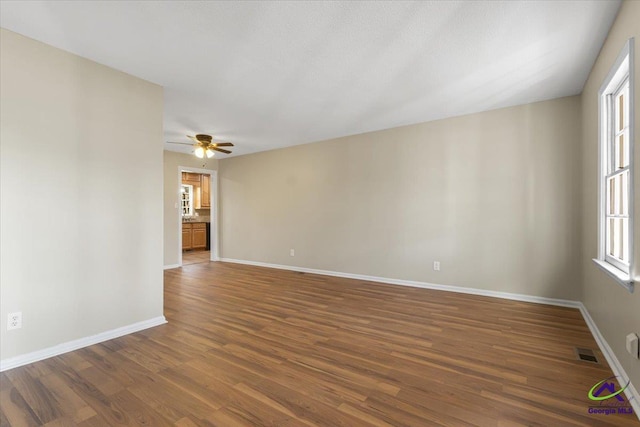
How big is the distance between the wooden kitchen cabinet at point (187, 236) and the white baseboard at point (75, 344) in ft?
19.7

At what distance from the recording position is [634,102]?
1748mm

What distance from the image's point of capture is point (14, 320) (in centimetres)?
219

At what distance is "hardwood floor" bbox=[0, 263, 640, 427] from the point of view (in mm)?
1664

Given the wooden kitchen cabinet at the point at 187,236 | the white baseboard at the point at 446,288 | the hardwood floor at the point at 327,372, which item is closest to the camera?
the hardwood floor at the point at 327,372

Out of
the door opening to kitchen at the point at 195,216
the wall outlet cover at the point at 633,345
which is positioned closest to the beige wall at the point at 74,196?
the wall outlet cover at the point at 633,345

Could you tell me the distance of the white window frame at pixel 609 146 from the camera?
1796mm

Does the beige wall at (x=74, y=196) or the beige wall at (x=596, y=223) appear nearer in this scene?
the beige wall at (x=596, y=223)

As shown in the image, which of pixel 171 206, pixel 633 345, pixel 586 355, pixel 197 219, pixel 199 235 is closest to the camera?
pixel 633 345

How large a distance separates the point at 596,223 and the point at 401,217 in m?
2.31

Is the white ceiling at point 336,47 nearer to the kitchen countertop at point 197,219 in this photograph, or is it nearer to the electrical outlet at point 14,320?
the electrical outlet at point 14,320

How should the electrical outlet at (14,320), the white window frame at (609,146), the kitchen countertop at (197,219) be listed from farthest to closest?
the kitchen countertop at (197,219)
the electrical outlet at (14,320)
the white window frame at (609,146)

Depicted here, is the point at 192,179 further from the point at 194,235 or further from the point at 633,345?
the point at 633,345

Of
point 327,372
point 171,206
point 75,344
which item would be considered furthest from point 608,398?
point 171,206

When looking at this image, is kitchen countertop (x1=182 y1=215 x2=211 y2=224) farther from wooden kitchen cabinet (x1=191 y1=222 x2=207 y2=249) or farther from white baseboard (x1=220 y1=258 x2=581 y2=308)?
white baseboard (x1=220 y1=258 x2=581 y2=308)
